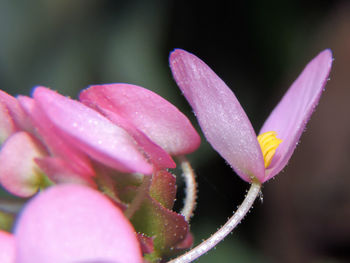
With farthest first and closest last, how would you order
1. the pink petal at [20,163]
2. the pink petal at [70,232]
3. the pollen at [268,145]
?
the pollen at [268,145] < the pink petal at [20,163] < the pink petal at [70,232]

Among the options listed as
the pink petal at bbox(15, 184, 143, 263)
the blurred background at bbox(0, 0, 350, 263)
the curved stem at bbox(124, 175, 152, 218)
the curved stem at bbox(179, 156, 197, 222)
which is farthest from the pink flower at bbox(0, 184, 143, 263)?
the blurred background at bbox(0, 0, 350, 263)

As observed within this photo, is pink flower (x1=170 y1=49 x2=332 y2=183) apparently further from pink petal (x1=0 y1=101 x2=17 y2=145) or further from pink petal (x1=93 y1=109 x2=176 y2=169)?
pink petal (x1=0 y1=101 x2=17 y2=145)

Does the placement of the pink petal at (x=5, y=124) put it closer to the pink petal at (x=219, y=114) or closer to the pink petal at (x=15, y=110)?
the pink petal at (x=15, y=110)

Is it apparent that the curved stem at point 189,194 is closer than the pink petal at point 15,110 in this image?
No

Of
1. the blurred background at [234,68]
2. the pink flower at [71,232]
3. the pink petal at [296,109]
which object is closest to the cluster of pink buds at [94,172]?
the pink flower at [71,232]

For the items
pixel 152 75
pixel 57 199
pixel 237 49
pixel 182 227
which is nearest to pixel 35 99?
pixel 57 199

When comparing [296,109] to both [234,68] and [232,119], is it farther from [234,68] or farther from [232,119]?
[234,68]
